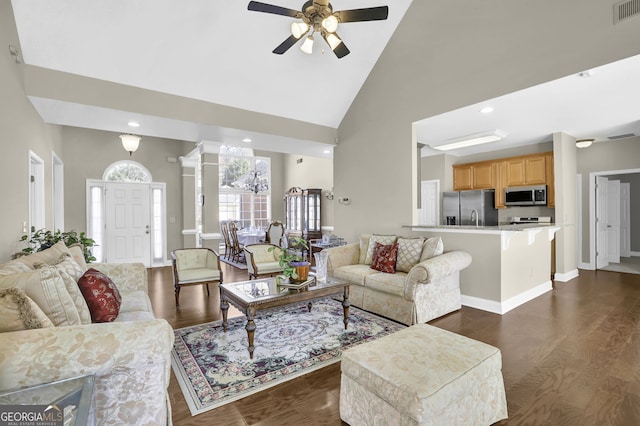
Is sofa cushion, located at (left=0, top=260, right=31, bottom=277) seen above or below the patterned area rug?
above

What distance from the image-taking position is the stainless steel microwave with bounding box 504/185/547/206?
18.8 feet

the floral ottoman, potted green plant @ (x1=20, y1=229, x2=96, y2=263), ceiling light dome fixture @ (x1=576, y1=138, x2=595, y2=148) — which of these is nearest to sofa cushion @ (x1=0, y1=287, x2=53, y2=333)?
the floral ottoman

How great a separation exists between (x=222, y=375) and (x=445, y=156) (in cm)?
634

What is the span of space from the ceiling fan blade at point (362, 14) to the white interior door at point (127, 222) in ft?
20.2

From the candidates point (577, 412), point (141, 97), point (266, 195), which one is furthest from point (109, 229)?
point (577, 412)

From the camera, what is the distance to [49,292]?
65.9 inches

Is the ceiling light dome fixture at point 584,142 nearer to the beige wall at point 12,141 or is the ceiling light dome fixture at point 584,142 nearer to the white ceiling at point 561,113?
the white ceiling at point 561,113

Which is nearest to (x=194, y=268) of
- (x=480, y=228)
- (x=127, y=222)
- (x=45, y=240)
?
(x=45, y=240)

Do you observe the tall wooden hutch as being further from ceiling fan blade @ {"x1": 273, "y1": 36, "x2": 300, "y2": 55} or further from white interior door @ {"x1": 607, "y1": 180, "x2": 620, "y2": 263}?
white interior door @ {"x1": 607, "y1": 180, "x2": 620, "y2": 263}

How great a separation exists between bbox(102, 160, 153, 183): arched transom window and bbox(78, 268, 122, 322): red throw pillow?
5.57 m

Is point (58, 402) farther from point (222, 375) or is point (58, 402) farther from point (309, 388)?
point (309, 388)

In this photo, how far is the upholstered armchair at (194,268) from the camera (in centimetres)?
415

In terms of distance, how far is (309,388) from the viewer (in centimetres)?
225

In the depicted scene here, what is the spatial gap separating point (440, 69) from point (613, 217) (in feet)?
20.0
